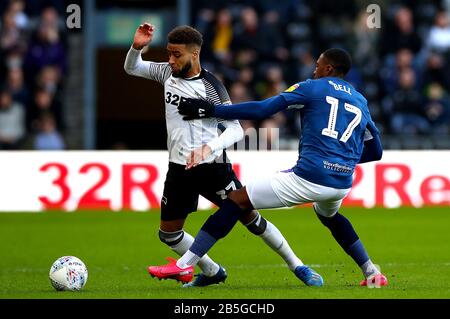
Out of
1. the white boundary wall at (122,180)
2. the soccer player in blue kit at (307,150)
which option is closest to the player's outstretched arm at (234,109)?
the soccer player in blue kit at (307,150)

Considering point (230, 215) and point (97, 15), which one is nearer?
point (230, 215)

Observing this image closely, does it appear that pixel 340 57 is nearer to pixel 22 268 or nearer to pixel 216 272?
pixel 216 272

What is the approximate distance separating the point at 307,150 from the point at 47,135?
10.9 m

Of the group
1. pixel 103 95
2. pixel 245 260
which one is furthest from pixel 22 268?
pixel 103 95

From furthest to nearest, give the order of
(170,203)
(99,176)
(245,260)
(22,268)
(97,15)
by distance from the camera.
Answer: (97,15) → (99,176) → (245,260) → (22,268) → (170,203)

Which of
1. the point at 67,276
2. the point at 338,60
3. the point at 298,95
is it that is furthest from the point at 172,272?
the point at 338,60

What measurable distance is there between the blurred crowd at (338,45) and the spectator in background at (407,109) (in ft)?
0.05

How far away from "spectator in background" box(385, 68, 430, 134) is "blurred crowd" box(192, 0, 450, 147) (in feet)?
0.05

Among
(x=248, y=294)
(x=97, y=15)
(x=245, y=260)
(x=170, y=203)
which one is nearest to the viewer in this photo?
(x=248, y=294)

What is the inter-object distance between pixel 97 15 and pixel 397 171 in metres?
6.30

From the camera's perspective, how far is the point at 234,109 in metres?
8.61

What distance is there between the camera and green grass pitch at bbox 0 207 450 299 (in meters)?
8.91

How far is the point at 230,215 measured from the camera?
871 cm

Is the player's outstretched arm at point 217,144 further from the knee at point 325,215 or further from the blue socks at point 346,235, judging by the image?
the blue socks at point 346,235
